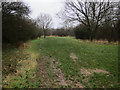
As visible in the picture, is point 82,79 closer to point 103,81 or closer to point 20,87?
point 103,81

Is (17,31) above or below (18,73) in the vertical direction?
above

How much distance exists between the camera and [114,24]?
1334 cm

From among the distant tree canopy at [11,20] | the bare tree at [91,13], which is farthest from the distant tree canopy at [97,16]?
the distant tree canopy at [11,20]

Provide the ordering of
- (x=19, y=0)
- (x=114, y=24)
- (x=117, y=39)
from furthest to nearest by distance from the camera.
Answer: (x=114, y=24) → (x=117, y=39) → (x=19, y=0)

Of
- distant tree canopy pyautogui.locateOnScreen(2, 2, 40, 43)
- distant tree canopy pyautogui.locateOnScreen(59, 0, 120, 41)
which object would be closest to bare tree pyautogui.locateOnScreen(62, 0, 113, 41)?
distant tree canopy pyautogui.locateOnScreen(59, 0, 120, 41)

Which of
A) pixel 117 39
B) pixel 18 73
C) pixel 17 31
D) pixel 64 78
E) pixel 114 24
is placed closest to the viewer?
pixel 64 78

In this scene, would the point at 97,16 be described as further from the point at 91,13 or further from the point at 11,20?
the point at 11,20

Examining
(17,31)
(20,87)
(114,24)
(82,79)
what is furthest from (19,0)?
(114,24)

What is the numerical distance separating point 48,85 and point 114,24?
14847 millimetres

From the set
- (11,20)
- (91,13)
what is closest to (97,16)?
(91,13)

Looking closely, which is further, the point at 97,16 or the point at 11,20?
the point at 97,16

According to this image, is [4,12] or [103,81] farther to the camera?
[4,12]

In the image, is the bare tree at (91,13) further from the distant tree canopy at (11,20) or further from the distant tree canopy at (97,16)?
the distant tree canopy at (11,20)

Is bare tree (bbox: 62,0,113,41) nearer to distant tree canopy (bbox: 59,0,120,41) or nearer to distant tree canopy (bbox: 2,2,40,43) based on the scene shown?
distant tree canopy (bbox: 59,0,120,41)
